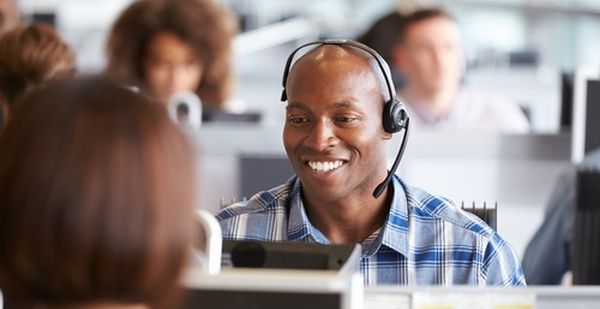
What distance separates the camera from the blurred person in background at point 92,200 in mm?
903

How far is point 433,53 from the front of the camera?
4.66 metres

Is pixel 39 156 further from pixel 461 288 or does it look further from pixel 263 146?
pixel 263 146

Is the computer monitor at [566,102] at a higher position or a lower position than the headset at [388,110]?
higher

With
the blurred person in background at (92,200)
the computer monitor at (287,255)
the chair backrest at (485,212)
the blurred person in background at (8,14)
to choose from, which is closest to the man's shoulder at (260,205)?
the chair backrest at (485,212)

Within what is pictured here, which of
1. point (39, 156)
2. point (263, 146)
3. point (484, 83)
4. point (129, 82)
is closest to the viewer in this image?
point (39, 156)

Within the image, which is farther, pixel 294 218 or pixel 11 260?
pixel 294 218

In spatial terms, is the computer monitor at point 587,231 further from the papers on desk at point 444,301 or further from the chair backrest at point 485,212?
the papers on desk at point 444,301

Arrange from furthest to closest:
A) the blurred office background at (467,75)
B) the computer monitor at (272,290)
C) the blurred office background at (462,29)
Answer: the blurred office background at (462,29)
the blurred office background at (467,75)
the computer monitor at (272,290)

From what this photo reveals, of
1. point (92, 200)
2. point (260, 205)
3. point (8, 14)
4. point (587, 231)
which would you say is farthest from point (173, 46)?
point (92, 200)

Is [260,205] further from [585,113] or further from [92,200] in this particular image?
[585,113]

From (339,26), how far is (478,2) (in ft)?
7.46

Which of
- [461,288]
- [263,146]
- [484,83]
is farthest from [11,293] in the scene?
[484,83]

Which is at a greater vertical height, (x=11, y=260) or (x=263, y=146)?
(x=263, y=146)

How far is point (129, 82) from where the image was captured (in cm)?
104
